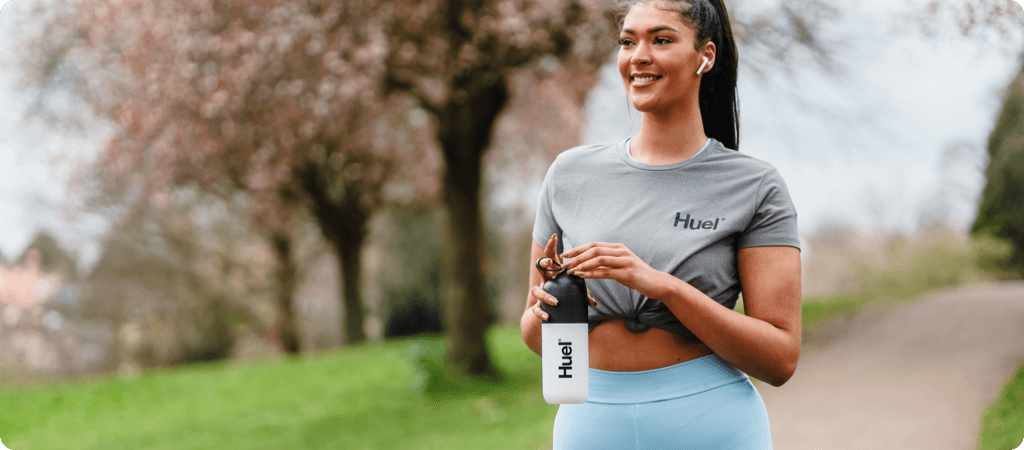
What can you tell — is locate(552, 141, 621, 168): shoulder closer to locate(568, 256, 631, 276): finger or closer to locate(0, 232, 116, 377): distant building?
locate(568, 256, 631, 276): finger

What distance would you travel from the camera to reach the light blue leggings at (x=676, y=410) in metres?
1.55

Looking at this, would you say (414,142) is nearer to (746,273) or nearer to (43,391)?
(43,391)

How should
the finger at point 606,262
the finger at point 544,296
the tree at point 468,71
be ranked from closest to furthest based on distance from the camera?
1. the finger at point 606,262
2. the finger at point 544,296
3. the tree at point 468,71

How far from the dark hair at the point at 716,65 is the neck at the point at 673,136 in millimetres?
74

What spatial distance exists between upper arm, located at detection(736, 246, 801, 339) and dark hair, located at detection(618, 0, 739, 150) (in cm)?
39

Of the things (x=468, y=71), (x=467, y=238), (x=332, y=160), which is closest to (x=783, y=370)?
(x=468, y=71)

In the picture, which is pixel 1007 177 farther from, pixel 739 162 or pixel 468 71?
pixel 739 162

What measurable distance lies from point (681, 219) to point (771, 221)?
187mm

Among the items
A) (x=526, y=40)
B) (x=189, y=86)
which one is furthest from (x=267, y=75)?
(x=526, y=40)

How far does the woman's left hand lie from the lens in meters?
1.39

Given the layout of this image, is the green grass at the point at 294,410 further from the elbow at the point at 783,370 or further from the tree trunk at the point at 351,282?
the elbow at the point at 783,370

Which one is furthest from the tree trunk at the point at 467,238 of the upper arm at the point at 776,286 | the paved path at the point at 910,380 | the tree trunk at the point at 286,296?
the tree trunk at the point at 286,296

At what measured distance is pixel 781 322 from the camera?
1495 mm

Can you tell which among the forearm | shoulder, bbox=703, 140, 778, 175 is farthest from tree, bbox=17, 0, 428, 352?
the forearm
